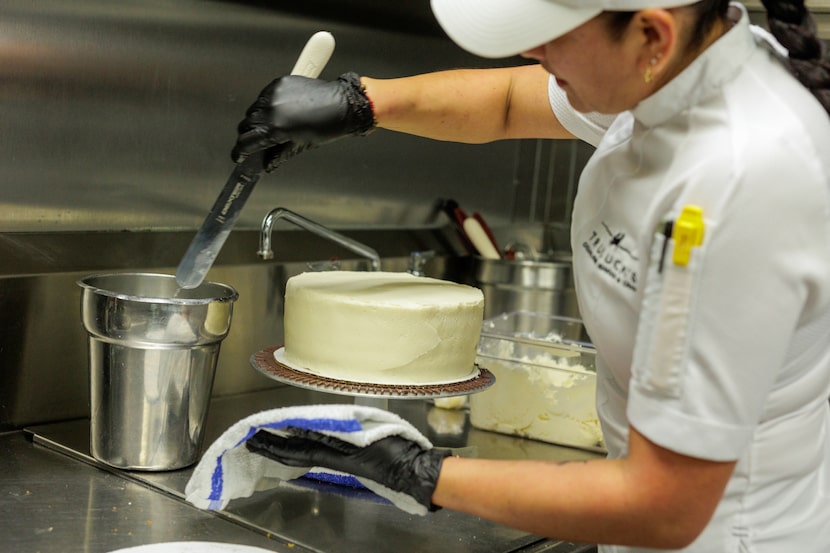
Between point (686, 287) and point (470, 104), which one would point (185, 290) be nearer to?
point (470, 104)

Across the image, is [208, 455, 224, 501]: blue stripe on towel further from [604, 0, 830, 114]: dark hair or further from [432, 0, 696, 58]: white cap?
[604, 0, 830, 114]: dark hair

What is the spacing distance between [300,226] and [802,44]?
1.11 m

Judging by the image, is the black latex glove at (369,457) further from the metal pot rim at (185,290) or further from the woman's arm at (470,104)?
the woman's arm at (470,104)

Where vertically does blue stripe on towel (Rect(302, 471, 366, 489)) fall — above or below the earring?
below

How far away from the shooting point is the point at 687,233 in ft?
2.78

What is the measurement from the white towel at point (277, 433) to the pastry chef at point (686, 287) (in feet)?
0.07

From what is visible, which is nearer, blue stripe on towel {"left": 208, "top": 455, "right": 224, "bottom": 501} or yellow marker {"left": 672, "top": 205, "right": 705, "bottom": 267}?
yellow marker {"left": 672, "top": 205, "right": 705, "bottom": 267}

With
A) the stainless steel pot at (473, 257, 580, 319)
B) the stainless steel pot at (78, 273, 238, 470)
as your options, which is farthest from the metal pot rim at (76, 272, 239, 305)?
the stainless steel pot at (473, 257, 580, 319)

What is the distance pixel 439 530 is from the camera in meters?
1.36

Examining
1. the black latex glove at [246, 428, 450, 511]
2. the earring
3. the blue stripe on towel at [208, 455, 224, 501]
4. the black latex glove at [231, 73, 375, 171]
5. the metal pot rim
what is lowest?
the blue stripe on towel at [208, 455, 224, 501]

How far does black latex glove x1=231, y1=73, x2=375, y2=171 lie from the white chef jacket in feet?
1.38

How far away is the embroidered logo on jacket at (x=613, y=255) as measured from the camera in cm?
96

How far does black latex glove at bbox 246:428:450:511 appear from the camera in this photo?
1021mm

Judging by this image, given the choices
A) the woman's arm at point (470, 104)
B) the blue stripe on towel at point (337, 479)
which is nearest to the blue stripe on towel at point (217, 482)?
the blue stripe on towel at point (337, 479)
